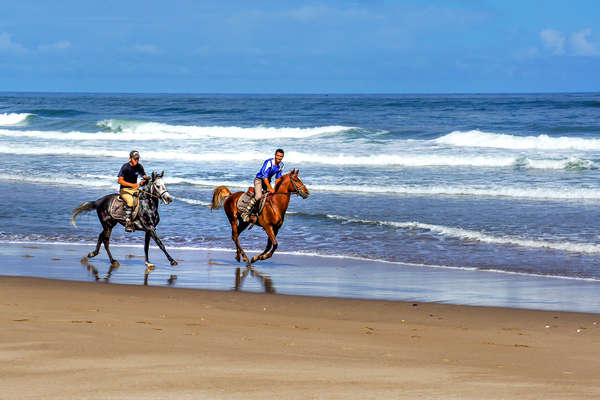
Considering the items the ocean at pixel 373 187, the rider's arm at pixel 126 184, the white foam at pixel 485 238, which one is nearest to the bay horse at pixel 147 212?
the rider's arm at pixel 126 184

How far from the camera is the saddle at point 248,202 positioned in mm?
13484

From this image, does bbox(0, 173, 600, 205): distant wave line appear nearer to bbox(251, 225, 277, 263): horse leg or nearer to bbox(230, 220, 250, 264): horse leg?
bbox(230, 220, 250, 264): horse leg

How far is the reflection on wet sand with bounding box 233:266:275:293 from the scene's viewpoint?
36.6 ft

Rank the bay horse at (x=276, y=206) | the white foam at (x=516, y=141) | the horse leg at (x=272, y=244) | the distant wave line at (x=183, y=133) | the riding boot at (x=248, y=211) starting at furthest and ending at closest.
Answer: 1. the distant wave line at (x=183, y=133)
2. the white foam at (x=516, y=141)
3. the riding boot at (x=248, y=211)
4. the bay horse at (x=276, y=206)
5. the horse leg at (x=272, y=244)

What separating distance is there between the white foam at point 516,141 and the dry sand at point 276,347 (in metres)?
31.6

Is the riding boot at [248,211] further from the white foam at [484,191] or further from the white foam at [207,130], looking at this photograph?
the white foam at [207,130]

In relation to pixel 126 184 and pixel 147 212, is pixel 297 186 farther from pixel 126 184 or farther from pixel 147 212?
pixel 126 184

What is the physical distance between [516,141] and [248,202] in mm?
31450

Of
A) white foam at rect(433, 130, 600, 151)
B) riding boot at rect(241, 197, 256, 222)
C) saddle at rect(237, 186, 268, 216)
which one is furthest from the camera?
white foam at rect(433, 130, 600, 151)

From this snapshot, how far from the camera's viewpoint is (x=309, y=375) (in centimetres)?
596

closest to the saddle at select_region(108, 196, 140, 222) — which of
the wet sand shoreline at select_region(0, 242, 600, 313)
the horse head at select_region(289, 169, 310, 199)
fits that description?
the wet sand shoreline at select_region(0, 242, 600, 313)

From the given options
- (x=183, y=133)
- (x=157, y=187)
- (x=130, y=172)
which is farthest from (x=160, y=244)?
(x=183, y=133)

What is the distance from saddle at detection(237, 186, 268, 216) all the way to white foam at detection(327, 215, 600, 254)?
4813mm

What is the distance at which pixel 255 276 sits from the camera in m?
12.3
